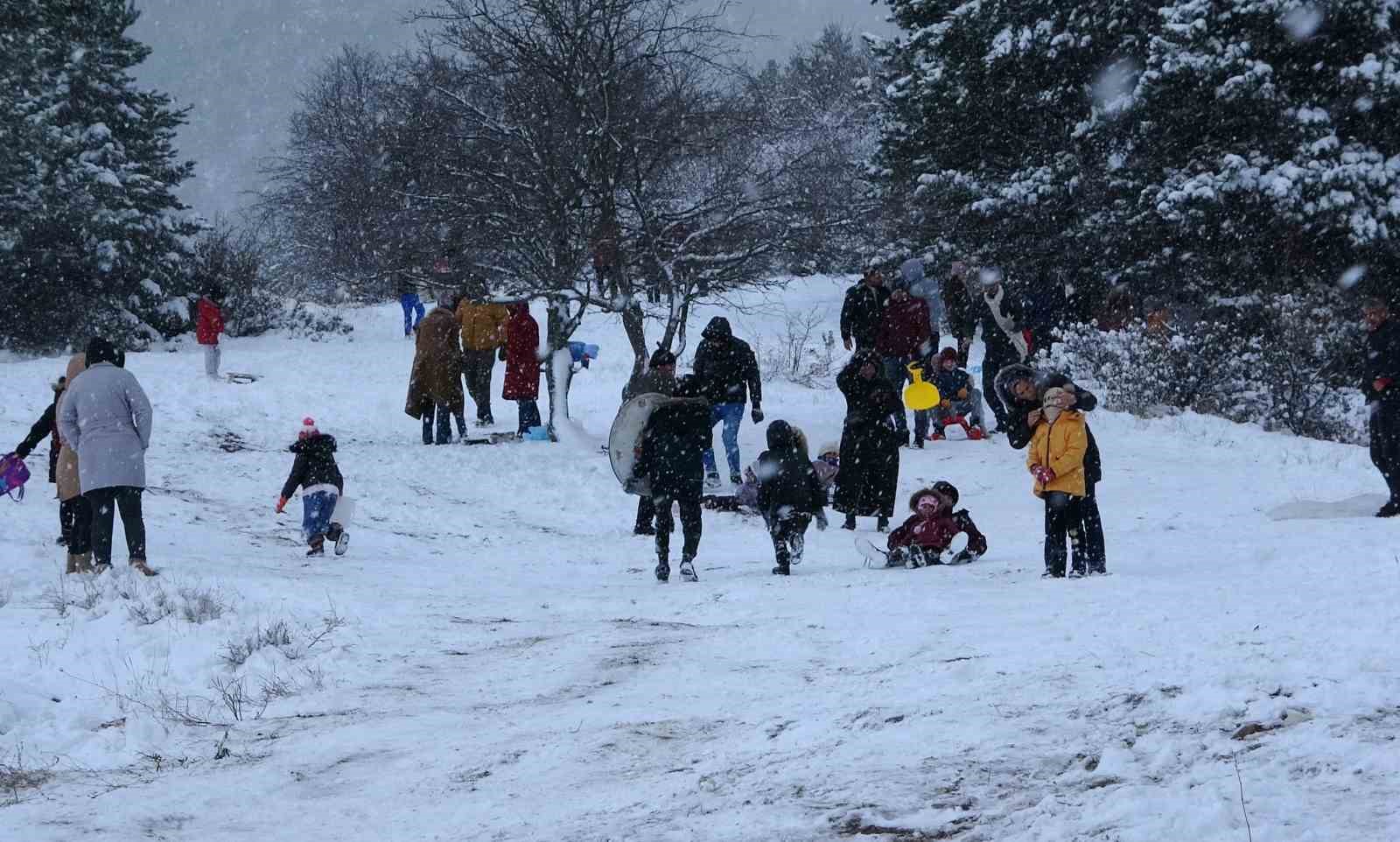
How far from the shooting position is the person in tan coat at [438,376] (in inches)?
669

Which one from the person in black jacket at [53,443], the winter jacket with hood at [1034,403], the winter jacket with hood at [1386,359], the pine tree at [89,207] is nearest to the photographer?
the winter jacket with hood at [1034,403]

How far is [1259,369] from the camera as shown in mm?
17547

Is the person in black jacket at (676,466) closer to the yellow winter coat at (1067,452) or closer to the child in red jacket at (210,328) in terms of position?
the yellow winter coat at (1067,452)

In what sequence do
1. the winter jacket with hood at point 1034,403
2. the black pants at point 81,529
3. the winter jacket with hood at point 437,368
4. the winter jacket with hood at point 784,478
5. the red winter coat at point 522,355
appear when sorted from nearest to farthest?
the winter jacket with hood at point 1034,403 < the black pants at point 81,529 < the winter jacket with hood at point 784,478 < the winter jacket with hood at point 437,368 < the red winter coat at point 522,355

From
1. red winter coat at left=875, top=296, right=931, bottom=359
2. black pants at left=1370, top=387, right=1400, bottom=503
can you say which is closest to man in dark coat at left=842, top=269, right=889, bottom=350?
red winter coat at left=875, top=296, right=931, bottom=359

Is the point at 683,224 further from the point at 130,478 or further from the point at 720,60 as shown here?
the point at 130,478

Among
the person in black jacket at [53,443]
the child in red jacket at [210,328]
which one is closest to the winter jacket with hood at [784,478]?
the person in black jacket at [53,443]

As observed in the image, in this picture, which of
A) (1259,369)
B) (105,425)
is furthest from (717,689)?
(1259,369)

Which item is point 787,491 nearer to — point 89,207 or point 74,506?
point 74,506

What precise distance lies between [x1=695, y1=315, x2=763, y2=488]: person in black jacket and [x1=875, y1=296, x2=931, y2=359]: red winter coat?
8.11ft

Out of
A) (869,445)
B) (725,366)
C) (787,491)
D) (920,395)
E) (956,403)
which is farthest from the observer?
(956,403)

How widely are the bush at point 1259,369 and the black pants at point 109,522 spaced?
1322cm

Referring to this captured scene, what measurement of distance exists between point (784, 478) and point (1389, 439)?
483 centimetres

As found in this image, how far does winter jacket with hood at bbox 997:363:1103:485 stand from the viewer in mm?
8094
